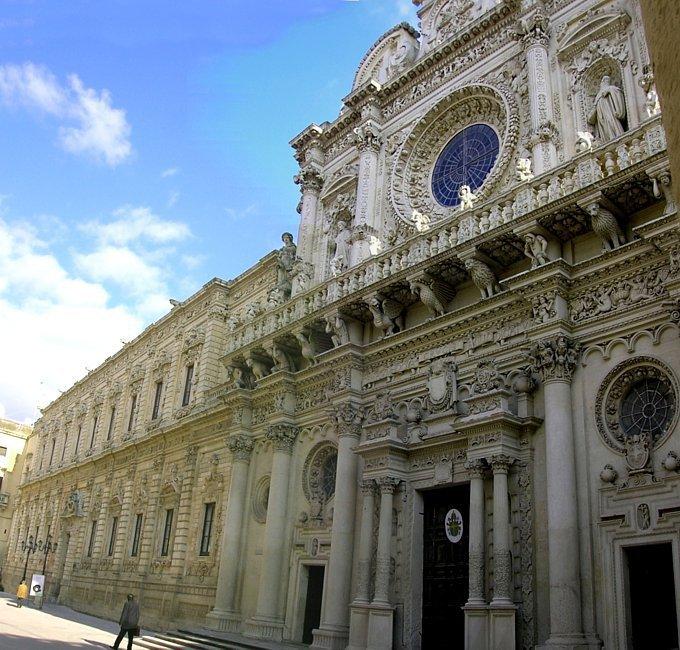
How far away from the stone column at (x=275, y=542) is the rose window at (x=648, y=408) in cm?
900

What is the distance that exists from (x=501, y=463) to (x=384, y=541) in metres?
3.26

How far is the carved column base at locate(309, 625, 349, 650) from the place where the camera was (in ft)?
48.6

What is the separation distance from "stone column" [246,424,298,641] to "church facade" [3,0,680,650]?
0.06 meters

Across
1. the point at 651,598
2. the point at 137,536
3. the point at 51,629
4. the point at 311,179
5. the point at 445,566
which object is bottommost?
the point at 51,629

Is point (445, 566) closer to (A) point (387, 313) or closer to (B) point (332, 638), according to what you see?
(B) point (332, 638)

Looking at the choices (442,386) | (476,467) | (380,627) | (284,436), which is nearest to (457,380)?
(442,386)

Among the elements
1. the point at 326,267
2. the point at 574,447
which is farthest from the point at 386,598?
the point at 326,267

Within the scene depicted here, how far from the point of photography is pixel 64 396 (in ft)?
143

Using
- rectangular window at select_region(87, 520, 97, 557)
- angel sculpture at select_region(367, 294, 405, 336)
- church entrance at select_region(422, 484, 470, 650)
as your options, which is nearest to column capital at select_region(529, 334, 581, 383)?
church entrance at select_region(422, 484, 470, 650)

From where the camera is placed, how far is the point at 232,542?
19234 mm

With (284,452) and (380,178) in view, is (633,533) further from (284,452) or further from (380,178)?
(380,178)

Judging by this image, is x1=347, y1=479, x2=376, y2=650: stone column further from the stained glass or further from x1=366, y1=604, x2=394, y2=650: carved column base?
the stained glass

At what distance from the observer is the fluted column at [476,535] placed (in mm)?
12508

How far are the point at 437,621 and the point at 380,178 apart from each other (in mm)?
Answer: 11846
